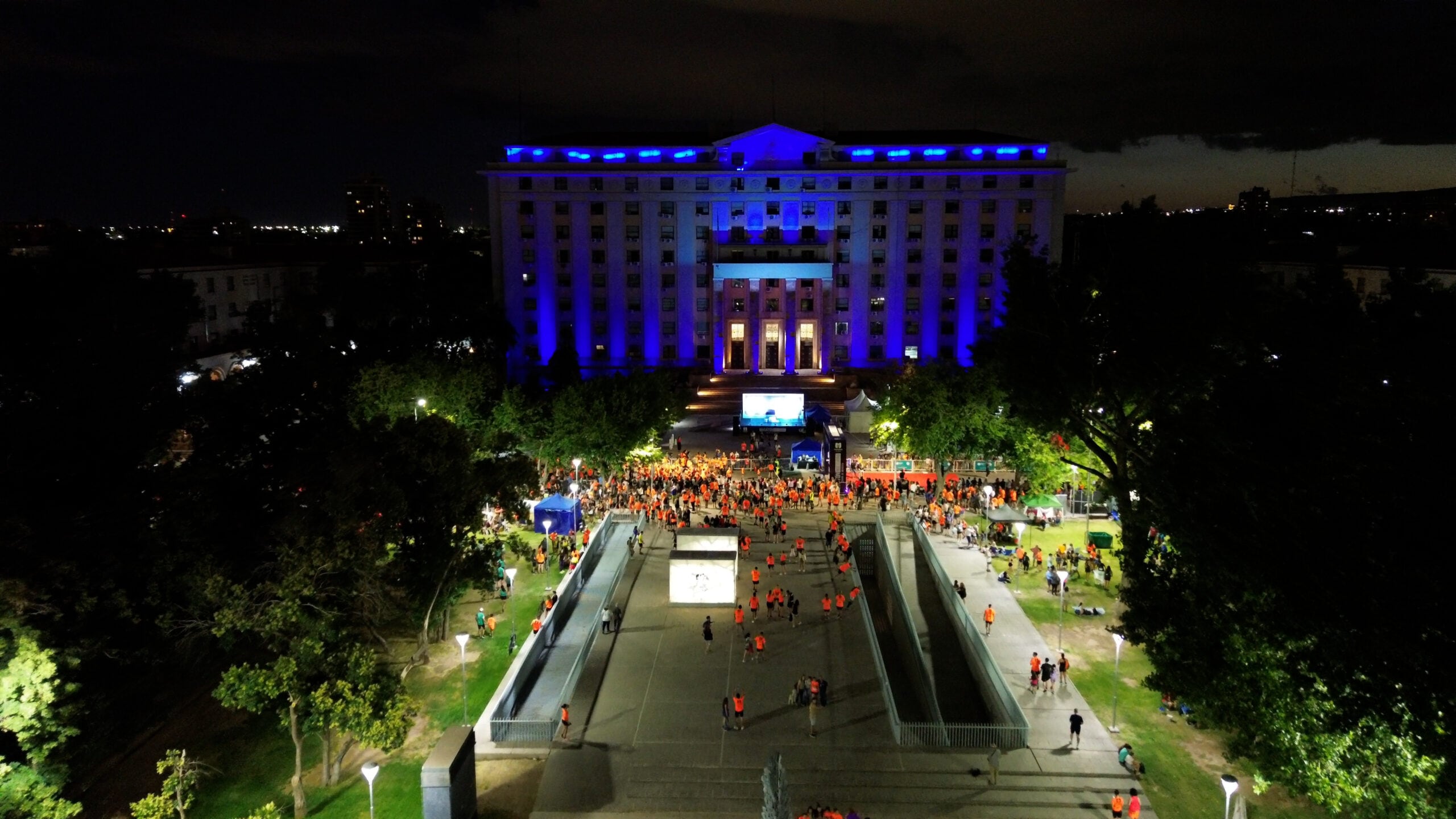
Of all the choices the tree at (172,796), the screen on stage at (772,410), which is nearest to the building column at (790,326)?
the screen on stage at (772,410)

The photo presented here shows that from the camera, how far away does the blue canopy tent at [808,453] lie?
4541 centimetres

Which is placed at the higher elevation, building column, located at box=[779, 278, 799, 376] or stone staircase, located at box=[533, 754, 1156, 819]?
→ building column, located at box=[779, 278, 799, 376]

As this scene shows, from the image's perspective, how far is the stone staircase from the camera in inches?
737

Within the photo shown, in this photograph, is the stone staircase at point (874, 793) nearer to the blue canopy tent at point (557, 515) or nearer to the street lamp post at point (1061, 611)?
the street lamp post at point (1061, 611)

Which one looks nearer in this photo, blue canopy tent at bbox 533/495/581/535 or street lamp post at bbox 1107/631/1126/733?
street lamp post at bbox 1107/631/1126/733

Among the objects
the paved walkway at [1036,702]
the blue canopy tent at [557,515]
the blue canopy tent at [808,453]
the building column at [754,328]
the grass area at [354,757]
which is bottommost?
the grass area at [354,757]

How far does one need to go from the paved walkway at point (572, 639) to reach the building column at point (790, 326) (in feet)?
126

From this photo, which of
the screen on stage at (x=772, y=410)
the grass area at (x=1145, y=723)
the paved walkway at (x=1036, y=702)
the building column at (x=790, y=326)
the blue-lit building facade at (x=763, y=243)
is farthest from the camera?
the building column at (x=790, y=326)

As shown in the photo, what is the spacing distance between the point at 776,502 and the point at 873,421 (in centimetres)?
1068

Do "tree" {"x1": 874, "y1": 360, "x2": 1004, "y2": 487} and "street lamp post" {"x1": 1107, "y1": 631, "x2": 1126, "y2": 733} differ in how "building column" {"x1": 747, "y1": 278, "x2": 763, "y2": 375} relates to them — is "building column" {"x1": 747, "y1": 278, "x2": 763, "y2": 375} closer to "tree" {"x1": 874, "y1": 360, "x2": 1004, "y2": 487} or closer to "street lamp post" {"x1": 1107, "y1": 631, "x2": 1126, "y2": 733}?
"tree" {"x1": 874, "y1": 360, "x2": 1004, "y2": 487}

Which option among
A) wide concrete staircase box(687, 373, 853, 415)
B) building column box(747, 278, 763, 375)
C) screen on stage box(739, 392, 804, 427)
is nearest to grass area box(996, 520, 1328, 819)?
screen on stage box(739, 392, 804, 427)

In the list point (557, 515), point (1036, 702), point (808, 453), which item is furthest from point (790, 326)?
point (1036, 702)

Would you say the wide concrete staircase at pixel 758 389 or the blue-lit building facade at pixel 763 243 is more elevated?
the blue-lit building facade at pixel 763 243

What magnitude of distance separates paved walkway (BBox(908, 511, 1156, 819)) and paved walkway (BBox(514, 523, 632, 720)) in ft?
40.1
